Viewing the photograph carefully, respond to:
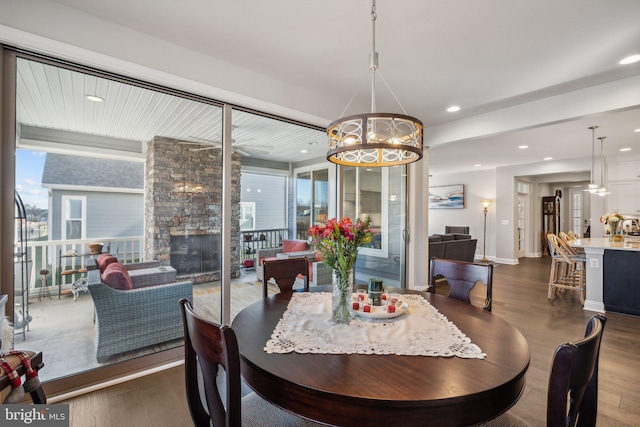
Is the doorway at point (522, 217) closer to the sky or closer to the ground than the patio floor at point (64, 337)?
closer to the sky

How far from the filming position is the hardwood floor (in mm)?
1888

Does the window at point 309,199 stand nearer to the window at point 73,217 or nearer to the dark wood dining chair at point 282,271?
the dark wood dining chair at point 282,271

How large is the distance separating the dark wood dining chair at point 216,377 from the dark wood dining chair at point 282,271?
0.97m

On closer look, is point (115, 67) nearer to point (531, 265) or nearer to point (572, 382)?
point (572, 382)

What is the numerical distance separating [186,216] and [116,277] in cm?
78

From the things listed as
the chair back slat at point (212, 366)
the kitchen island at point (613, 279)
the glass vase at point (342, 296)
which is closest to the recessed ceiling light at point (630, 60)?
the kitchen island at point (613, 279)

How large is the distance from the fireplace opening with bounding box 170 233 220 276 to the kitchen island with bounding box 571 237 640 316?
4944mm

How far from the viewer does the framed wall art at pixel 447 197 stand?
9.26 metres

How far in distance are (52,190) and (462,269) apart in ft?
10.4

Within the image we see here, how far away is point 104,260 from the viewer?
2.62 m

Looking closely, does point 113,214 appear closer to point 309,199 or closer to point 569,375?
point 569,375

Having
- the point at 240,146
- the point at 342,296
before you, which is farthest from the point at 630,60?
the point at 240,146

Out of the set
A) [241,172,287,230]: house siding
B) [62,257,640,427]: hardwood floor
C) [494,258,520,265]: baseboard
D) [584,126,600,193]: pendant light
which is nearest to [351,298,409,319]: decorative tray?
[62,257,640,427]: hardwood floor

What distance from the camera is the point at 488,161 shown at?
25.1ft
